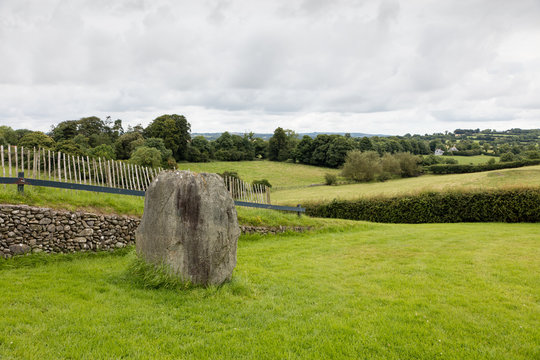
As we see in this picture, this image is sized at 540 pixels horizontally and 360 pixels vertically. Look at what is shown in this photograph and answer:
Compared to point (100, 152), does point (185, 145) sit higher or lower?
higher

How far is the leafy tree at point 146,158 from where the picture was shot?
48.1 metres

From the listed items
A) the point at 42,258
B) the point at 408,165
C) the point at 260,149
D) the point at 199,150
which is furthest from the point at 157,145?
the point at 42,258

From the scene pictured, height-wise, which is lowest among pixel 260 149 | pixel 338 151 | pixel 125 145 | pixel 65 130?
pixel 338 151

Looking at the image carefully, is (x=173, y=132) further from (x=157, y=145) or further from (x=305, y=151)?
(x=305, y=151)

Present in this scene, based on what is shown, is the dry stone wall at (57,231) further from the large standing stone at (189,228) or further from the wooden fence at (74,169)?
the large standing stone at (189,228)

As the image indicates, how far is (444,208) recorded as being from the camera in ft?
85.3

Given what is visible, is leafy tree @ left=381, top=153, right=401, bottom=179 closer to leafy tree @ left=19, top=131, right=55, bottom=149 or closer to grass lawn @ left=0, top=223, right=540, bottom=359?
grass lawn @ left=0, top=223, right=540, bottom=359

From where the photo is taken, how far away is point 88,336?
5.45 m

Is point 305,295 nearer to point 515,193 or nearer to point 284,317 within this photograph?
point 284,317

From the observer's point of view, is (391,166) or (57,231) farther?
(391,166)

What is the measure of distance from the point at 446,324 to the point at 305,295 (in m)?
3.15

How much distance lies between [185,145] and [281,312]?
75667 mm

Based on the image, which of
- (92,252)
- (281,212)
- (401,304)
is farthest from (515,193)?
(92,252)

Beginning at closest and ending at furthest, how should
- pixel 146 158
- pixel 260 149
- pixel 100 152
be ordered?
pixel 100 152, pixel 146 158, pixel 260 149
